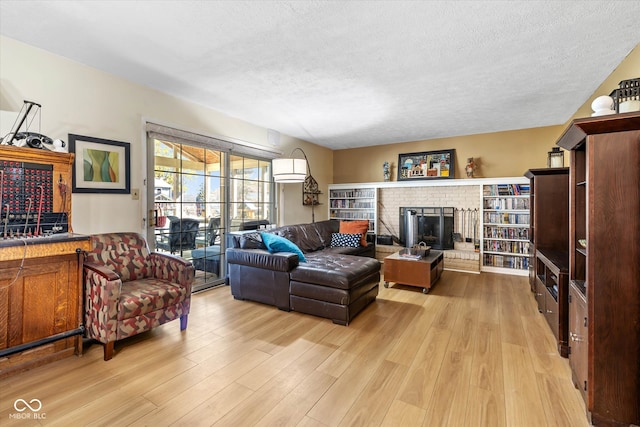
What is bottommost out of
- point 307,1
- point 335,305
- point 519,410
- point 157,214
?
point 519,410

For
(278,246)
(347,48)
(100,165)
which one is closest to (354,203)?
(278,246)

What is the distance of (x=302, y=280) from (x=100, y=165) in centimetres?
238

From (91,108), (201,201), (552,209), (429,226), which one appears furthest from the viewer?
(429,226)

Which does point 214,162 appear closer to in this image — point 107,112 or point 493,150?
point 107,112

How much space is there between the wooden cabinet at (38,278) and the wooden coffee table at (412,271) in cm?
343

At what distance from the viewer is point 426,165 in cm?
596

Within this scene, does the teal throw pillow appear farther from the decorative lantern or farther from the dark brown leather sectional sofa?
the decorative lantern

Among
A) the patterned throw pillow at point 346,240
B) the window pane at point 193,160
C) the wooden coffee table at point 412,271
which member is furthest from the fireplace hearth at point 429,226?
the window pane at point 193,160

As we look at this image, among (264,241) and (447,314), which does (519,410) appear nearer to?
(447,314)

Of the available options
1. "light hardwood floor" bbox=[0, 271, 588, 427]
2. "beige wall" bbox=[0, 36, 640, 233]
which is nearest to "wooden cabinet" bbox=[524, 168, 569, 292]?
"light hardwood floor" bbox=[0, 271, 588, 427]

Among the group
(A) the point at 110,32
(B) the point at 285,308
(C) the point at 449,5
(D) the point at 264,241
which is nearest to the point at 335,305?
(B) the point at 285,308

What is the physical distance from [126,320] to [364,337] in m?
1.98

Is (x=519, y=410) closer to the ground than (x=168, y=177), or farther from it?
closer to the ground

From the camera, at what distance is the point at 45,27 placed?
7.35 ft
